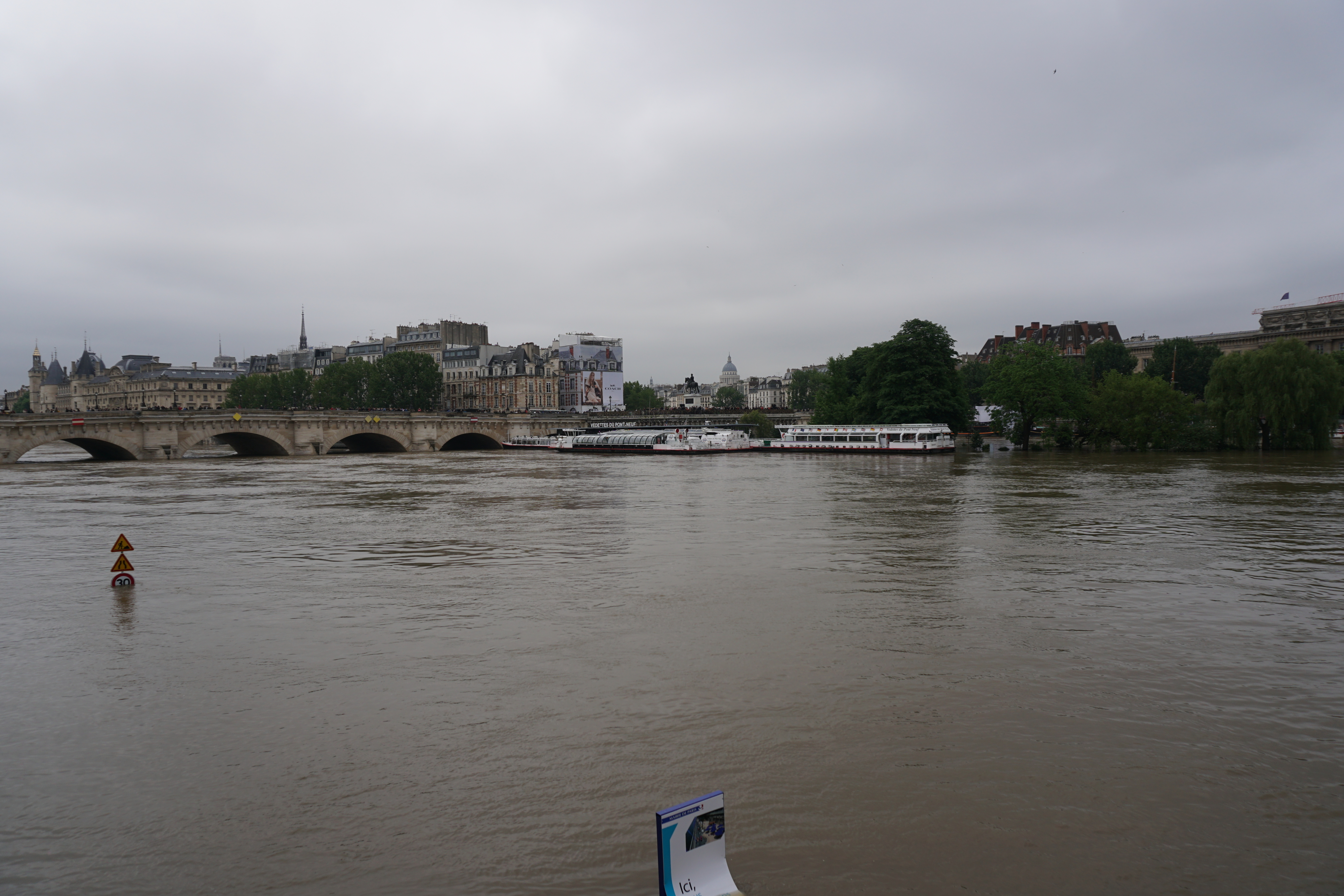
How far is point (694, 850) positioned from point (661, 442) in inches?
2853

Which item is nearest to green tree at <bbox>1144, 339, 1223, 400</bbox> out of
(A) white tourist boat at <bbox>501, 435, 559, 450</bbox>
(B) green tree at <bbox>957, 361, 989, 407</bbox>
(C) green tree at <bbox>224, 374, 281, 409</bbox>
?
(B) green tree at <bbox>957, 361, 989, 407</bbox>

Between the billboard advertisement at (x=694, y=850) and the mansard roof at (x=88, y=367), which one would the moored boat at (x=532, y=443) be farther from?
the mansard roof at (x=88, y=367)

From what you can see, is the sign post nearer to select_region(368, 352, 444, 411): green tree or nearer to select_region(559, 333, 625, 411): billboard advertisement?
select_region(368, 352, 444, 411): green tree

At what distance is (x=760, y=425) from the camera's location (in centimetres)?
9175

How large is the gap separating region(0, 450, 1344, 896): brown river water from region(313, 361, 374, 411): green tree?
93462mm

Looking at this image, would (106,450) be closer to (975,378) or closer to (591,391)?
(591,391)

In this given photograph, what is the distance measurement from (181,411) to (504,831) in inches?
2732

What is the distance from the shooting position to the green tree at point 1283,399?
1897 inches

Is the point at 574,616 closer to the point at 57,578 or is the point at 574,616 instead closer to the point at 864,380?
the point at 57,578

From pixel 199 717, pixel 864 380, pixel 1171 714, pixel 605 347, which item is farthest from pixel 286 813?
pixel 605 347

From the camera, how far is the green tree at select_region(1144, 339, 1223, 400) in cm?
9106

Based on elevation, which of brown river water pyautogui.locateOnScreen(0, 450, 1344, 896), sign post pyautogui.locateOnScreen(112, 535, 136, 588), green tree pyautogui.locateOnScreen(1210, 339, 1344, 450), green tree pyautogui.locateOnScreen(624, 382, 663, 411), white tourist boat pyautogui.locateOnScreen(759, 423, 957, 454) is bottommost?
brown river water pyautogui.locateOnScreen(0, 450, 1344, 896)

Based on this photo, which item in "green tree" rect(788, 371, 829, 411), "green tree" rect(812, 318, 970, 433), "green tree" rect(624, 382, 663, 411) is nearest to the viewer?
"green tree" rect(812, 318, 970, 433)

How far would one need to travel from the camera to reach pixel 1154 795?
20.5 feet
